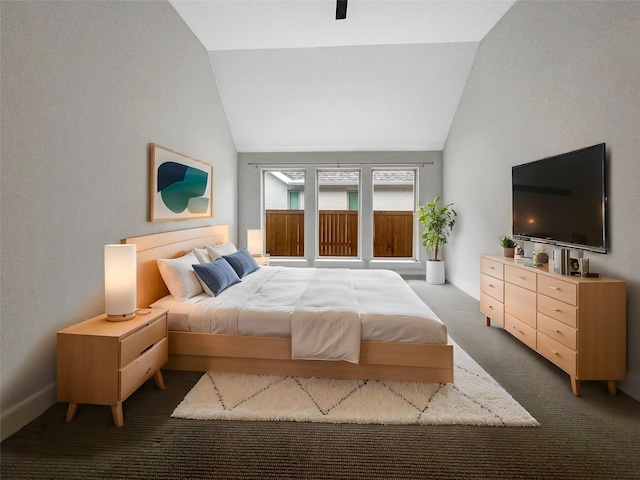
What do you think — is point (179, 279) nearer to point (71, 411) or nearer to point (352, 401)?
point (71, 411)

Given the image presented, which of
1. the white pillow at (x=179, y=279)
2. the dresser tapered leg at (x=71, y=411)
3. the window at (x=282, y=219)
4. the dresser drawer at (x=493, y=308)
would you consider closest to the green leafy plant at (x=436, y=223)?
the dresser drawer at (x=493, y=308)

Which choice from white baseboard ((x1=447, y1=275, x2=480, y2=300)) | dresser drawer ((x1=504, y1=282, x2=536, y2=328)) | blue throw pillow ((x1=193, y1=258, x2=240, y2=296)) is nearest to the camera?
dresser drawer ((x1=504, y1=282, x2=536, y2=328))

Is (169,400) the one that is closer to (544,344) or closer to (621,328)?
(544,344)

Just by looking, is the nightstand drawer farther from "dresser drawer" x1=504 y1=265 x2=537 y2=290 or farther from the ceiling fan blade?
the ceiling fan blade

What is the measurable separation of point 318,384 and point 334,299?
0.65 meters

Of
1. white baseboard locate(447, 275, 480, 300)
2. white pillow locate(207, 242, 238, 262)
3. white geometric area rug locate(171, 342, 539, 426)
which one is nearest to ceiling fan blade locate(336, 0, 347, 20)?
white pillow locate(207, 242, 238, 262)

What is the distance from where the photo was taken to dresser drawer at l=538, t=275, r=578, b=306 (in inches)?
85.6

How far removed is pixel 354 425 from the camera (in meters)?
1.87

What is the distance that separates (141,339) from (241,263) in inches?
66.9

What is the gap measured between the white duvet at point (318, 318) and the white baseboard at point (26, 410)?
30.7 inches

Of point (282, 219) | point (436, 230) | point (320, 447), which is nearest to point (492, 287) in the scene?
point (436, 230)

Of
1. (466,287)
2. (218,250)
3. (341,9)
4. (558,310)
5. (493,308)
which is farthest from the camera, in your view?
(466,287)

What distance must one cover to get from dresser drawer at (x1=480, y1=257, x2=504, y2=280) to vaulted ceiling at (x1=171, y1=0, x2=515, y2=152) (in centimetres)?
275

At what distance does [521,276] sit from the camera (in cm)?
283
